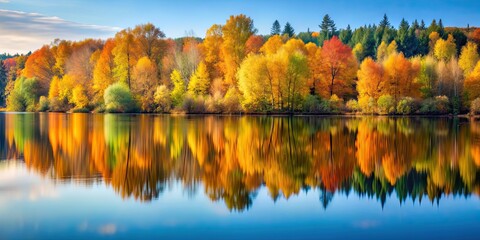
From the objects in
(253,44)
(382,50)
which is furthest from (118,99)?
(382,50)

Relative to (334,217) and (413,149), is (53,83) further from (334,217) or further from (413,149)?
(334,217)

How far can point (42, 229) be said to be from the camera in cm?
963

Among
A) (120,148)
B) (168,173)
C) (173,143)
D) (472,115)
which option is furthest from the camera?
(472,115)

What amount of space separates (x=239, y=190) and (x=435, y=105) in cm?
5025

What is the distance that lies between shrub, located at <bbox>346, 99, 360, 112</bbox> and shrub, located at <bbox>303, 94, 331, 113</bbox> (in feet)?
8.90

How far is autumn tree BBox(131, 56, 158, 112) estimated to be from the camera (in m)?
67.2

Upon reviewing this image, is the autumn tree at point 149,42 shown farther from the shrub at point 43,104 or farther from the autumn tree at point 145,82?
the shrub at point 43,104

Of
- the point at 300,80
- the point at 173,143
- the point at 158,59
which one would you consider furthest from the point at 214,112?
the point at 173,143

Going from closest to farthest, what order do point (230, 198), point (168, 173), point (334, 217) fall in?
point (334, 217), point (230, 198), point (168, 173)

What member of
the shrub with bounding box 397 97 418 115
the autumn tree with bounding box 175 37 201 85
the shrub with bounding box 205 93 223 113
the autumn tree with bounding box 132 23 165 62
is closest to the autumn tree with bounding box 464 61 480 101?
the shrub with bounding box 397 97 418 115

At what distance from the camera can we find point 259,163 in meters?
18.3

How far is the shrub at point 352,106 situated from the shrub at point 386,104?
8.76ft

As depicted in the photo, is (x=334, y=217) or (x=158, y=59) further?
(x=158, y=59)

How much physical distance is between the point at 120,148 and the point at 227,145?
5288mm
